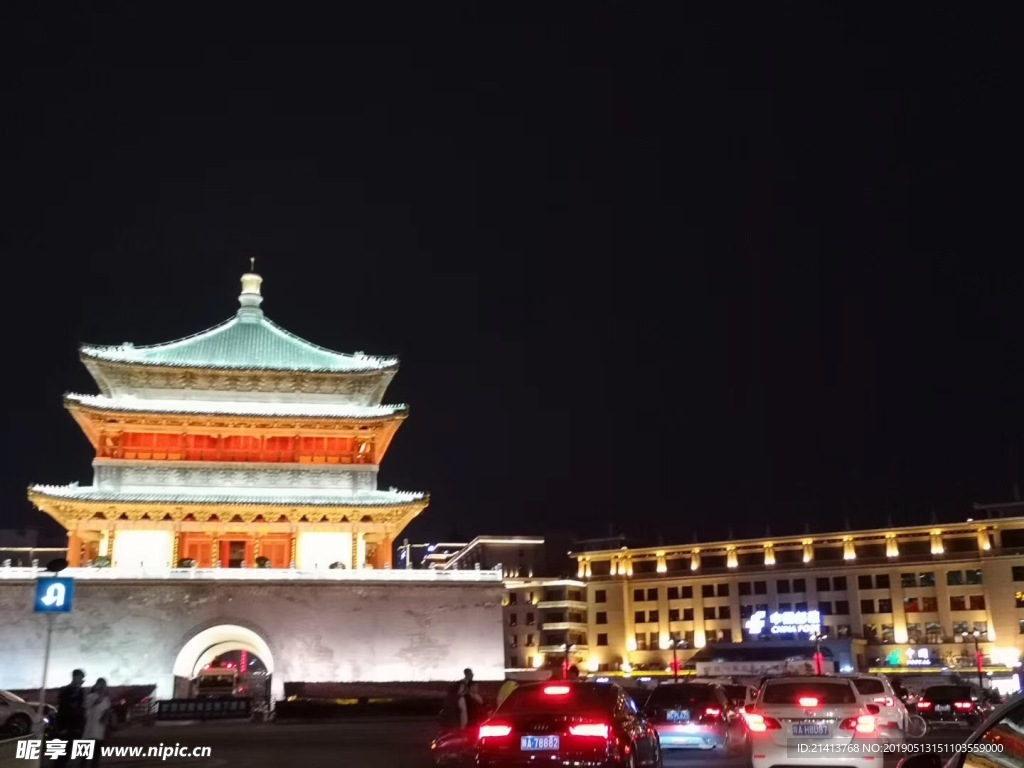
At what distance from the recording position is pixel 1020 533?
211ft

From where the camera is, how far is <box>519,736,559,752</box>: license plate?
8.98m

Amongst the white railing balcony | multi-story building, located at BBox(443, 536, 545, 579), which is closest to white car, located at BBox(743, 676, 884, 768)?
the white railing balcony

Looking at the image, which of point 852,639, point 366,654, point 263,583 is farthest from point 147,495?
point 852,639

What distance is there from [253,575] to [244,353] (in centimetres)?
915

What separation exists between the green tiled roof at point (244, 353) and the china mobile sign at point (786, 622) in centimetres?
4081

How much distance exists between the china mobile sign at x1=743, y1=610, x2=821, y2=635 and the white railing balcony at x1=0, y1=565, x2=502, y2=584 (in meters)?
37.1

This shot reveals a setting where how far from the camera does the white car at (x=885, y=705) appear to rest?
11.7m

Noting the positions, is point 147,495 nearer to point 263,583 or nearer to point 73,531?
point 73,531

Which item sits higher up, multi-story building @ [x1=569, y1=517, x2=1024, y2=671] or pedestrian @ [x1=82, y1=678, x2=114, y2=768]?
multi-story building @ [x1=569, y1=517, x2=1024, y2=671]

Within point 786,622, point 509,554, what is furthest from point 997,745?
point 509,554

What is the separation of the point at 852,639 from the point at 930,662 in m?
5.22

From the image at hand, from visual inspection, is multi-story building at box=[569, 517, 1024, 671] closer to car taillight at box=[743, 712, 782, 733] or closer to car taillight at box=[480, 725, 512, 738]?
car taillight at box=[743, 712, 782, 733]

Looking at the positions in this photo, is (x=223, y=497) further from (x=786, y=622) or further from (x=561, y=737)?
(x=786, y=622)

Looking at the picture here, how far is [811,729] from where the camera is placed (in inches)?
450
